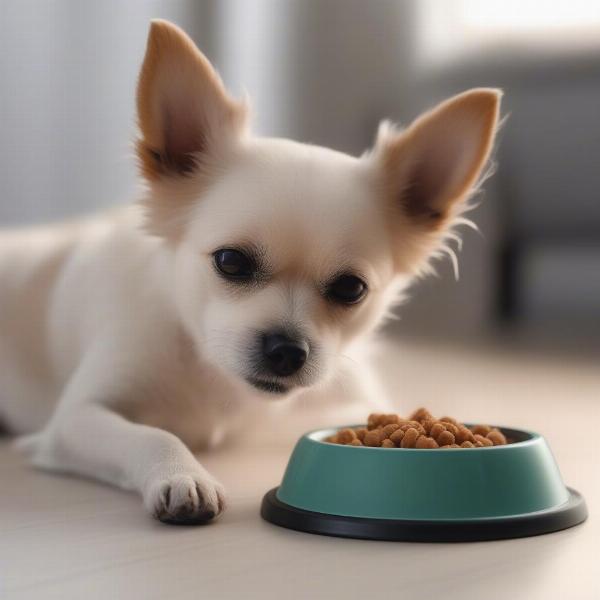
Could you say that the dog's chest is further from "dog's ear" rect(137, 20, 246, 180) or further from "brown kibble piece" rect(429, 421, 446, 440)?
"brown kibble piece" rect(429, 421, 446, 440)

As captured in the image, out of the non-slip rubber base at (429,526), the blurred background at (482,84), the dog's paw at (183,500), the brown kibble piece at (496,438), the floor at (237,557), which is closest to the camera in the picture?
the floor at (237,557)

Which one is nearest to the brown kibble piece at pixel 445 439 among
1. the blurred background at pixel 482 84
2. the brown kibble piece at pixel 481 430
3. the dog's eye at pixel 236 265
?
the brown kibble piece at pixel 481 430

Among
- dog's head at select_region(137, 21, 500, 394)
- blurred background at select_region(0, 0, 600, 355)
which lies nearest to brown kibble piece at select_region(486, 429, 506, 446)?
dog's head at select_region(137, 21, 500, 394)

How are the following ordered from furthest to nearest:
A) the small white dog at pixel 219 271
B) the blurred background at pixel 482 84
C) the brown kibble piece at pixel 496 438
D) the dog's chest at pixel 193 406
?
the blurred background at pixel 482 84 → the dog's chest at pixel 193 406 → the small white dog at pixel 219 271 → the brown kibble piece at pixel 496 438

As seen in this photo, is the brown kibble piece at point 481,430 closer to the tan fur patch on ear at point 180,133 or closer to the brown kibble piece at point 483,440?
the brown kibble piece at point 483,440

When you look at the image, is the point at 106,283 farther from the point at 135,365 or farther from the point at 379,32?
the point at 379,32

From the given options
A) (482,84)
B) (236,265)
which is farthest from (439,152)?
(482,84)
